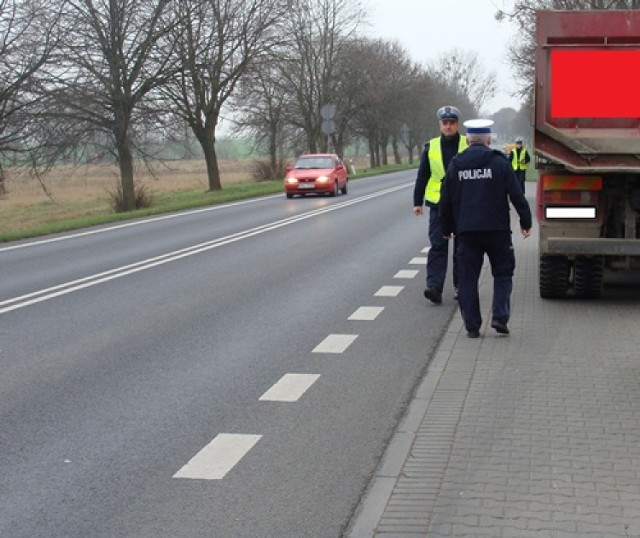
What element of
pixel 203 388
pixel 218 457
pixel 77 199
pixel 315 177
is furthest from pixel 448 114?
pixel 77 199

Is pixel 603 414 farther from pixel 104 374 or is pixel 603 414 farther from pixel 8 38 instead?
pixel 8 38

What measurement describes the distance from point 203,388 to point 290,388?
22.5 inches

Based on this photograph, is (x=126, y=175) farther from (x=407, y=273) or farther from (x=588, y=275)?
(x=588, y=275)

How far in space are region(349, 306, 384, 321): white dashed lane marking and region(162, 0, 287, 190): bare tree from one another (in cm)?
2878

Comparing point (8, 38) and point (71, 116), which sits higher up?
point (8, 38)

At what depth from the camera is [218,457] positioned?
565cm

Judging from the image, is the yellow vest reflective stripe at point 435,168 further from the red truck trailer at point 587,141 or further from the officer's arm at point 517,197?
the officer's arm at point 517,197

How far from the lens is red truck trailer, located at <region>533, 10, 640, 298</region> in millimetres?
10555

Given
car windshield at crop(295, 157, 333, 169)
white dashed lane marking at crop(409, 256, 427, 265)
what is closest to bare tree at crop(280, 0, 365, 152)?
car windshield at crop(295, 157, 333, 169)

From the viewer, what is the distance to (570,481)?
197 inches

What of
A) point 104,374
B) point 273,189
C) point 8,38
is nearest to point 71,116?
point 8,38

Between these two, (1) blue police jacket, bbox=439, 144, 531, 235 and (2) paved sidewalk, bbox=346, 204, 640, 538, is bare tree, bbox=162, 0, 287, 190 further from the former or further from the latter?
(2) paved sidewalk, bbox=346, 204, 640, 538

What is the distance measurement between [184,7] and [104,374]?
100 feet

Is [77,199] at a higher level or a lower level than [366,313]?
lower
